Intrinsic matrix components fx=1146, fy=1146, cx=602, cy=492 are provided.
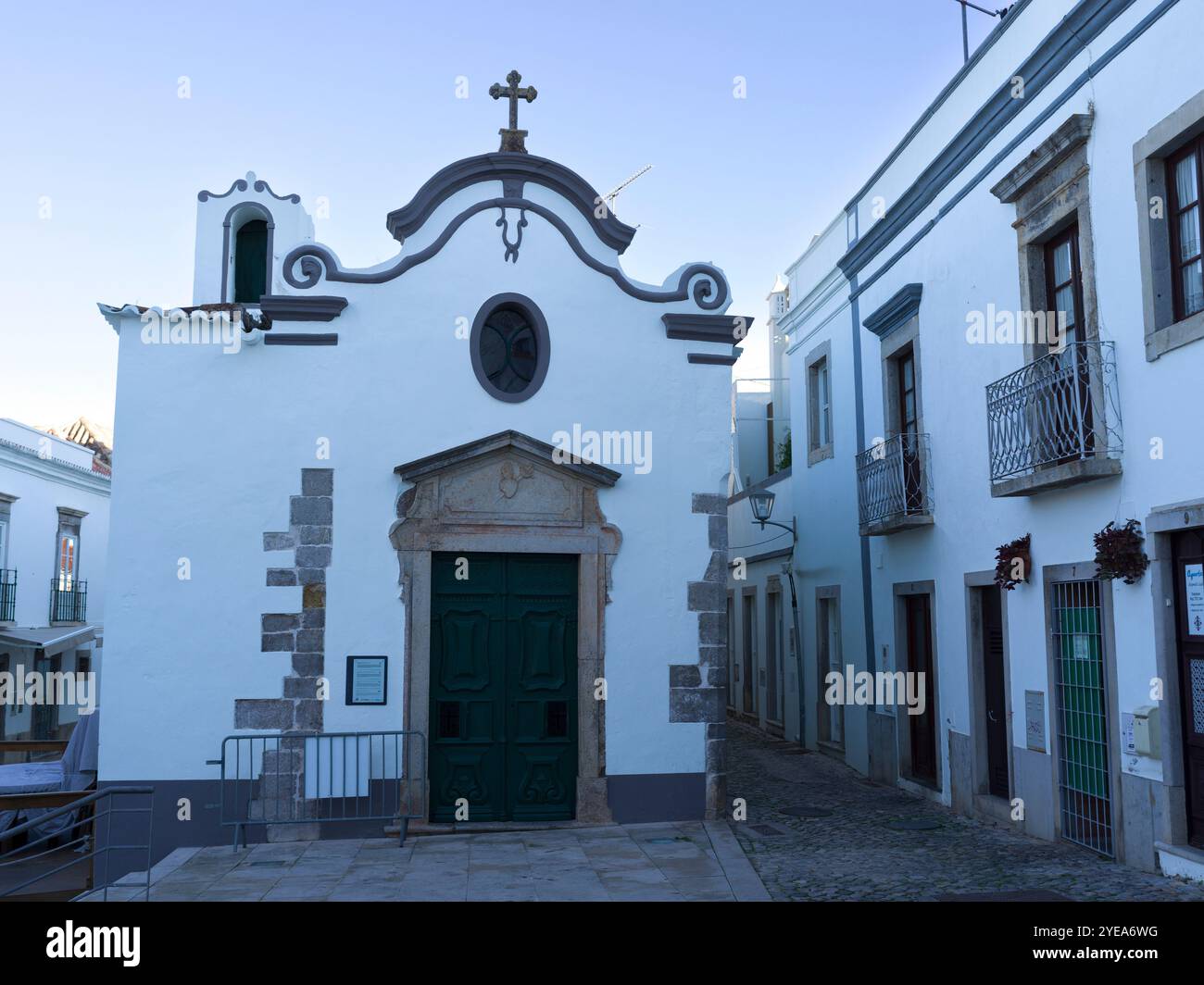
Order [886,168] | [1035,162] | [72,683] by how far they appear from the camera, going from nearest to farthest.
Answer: [1035,162], [886,168], [72,683]

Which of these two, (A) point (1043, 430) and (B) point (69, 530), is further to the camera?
(B) point (69, 530)

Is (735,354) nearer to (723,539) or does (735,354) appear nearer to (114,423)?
(723,539)

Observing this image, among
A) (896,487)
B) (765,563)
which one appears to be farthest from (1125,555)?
(765,563)

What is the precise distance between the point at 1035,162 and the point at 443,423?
16.8 feet

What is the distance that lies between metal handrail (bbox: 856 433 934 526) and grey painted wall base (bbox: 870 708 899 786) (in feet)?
7.22

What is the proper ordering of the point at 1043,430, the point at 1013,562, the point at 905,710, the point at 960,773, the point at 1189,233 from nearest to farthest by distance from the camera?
the point at 1189,233 → the point at 1043,430 → the point at 1013,562 → the point at 960,773 → the point at 905,710

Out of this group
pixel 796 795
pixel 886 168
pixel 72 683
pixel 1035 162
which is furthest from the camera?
pixel 72 683

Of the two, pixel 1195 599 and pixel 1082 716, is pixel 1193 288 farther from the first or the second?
pixel 1082 716

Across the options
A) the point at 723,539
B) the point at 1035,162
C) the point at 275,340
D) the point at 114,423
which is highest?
the point at 1035,162

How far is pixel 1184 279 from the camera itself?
7.32 metres

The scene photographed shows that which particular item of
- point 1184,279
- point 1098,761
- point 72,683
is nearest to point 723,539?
point 1098,761

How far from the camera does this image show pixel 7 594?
22.4 meters

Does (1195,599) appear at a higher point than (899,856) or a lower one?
higher

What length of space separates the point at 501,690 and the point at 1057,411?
4.82 m
